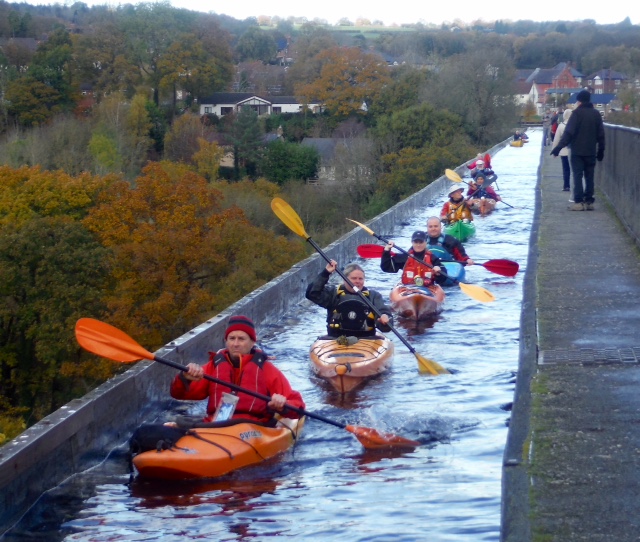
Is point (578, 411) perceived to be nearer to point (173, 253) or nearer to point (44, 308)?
point (44, 308)

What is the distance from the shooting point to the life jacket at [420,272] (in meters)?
13.7

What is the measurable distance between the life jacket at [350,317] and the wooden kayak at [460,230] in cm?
955

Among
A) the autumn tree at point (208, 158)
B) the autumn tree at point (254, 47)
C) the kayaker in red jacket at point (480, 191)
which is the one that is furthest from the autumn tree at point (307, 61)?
the kayaker in red jacket at point (480, 191)

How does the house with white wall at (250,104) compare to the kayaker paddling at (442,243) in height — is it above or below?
above

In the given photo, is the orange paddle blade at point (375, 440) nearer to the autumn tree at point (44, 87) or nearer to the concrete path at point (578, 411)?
the concrete path at point (578, 411)

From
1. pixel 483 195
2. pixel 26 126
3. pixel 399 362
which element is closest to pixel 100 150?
pixel 26 126

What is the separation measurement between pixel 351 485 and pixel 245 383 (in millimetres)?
1316

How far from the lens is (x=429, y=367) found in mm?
10445

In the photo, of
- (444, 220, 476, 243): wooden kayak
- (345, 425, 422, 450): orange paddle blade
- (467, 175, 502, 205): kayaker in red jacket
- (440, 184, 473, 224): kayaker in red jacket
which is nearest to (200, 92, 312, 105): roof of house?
(467, 175, 502, 205): kayaker in red jacket

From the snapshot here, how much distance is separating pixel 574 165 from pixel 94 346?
11.3 metres

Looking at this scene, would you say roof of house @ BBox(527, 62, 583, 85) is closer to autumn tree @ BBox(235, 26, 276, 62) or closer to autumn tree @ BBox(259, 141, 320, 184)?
autumn tree @ BBox(235, 26, 276, 62)

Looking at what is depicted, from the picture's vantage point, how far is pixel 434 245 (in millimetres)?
14922

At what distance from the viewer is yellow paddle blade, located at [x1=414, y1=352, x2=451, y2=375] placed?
10.4 metres

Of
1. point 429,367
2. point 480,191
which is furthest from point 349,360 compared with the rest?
point 480,191
